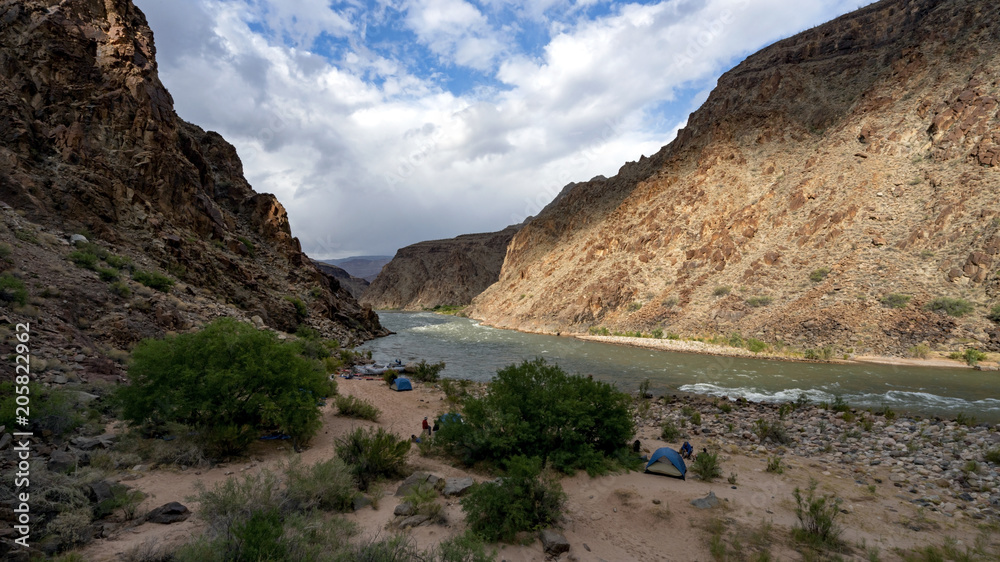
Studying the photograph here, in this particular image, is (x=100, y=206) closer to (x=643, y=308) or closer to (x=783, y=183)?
(x=643, y=308)

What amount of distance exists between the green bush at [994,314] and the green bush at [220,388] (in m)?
33.9

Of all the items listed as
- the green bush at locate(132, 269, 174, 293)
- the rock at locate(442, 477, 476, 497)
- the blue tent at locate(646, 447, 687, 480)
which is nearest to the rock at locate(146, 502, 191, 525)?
the rock at locate(442, 477, 476, 497)

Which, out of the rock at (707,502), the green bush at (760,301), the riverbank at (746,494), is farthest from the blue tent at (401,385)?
the green bush at (760,301)

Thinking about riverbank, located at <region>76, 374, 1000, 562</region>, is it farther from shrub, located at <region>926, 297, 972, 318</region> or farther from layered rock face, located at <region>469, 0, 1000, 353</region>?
layered rock face, located at <region>469, 0, 1000, 353</region>

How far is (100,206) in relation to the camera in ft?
62.6

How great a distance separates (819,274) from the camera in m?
31.0

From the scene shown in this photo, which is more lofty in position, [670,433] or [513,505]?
[513,505]

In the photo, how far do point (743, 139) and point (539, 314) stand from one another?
31481 millimetres

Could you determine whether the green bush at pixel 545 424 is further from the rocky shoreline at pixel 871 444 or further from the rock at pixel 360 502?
the rocky shoreline at pixel 871 444

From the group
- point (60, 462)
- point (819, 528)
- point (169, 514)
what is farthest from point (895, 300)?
point (60, 462)

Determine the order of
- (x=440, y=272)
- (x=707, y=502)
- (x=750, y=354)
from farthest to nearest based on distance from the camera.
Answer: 1. (x=440, y=272)
2. (x=750, y=354)
3. (x=707, y=502)

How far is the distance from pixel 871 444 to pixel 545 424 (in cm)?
848

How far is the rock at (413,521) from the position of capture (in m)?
5.77

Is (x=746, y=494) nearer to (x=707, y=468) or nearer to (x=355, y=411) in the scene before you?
(x=707, y=468)
